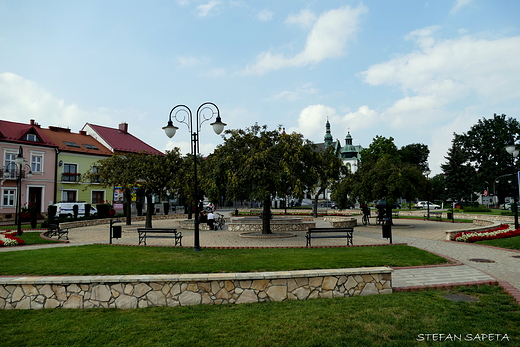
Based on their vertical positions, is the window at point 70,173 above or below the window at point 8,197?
above

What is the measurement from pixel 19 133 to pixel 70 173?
6.23 m

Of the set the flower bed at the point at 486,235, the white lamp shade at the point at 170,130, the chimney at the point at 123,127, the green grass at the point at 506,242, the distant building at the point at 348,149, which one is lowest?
the green grass at the point at 506,242

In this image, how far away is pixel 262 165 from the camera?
55.9ft

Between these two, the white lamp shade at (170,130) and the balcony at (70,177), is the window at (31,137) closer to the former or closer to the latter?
the balcony at (70,177)

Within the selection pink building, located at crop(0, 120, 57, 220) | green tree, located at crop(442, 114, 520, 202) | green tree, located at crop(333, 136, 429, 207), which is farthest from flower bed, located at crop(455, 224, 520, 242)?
green tree, located at crop(442, 114, 520, 202)

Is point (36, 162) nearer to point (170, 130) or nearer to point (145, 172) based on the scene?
point (145, 172)

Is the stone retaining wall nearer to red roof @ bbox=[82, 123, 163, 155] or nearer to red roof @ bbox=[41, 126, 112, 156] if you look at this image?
red roof @ bbox=[41, 126, 112, 156]

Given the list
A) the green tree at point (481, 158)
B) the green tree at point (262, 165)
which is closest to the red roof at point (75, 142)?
the green tree at point (262, 165)

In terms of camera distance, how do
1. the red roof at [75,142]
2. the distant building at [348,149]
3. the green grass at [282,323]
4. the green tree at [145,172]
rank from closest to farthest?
1. the green grass at [282,323]
2. the green tree at [145,172]
3. the red roof at [75,142]
4. the distant building at [348,149]

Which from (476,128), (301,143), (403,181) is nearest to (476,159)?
(476,128)

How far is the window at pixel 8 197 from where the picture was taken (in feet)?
108

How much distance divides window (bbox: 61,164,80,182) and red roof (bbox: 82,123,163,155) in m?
5.48

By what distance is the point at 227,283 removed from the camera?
6750 millimetres

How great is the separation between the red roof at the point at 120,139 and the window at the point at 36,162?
8.64 meters
